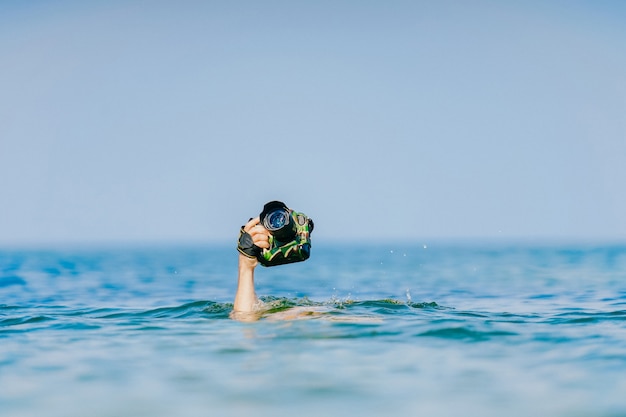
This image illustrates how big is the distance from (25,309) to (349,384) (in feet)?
25.1

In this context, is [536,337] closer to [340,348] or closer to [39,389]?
[340,348]

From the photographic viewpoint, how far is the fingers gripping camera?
345 inches

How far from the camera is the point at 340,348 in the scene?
24.8ft

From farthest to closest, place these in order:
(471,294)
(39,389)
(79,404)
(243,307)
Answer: (471,294), (243,307), (39,389), (79,404)

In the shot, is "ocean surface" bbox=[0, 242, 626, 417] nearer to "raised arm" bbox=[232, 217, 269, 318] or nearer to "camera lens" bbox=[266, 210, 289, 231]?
"raised arm" bbox=[232, 217, 269, 318]

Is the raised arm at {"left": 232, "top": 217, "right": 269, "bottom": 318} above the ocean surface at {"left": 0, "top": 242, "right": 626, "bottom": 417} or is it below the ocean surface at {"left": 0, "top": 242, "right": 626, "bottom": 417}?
above

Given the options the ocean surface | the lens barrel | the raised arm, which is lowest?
the ocean surface

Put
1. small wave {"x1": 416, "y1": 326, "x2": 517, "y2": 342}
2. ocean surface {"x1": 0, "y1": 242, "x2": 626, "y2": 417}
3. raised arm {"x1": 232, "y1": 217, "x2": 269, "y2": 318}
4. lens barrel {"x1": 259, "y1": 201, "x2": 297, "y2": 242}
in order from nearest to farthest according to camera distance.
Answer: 1. ocean surface {"x1": 0, "y1": 242, "x2": 626, "y2": 417}
2. small wave {"x1": 416, "y1": 326, "x2": 517, "y2": 342}
3. lens barrel {"x1": 259, "y1": 201, "x2": 297, "y2": 242}
4. raised arm {"x1": 232, "y1": 217, "x2": 269, "y2": 318}

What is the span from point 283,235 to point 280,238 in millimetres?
65

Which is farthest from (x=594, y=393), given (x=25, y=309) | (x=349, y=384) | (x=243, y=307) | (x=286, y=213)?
(x=25, y=309)

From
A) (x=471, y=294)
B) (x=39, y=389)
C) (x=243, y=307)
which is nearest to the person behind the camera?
(x=39, y=389)

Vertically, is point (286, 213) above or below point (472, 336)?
above

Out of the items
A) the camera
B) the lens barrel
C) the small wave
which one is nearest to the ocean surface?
the small wave

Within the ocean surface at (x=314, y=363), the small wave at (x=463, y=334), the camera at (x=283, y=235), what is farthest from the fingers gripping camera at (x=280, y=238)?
the small wave at (x=463, y=334)
